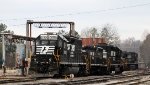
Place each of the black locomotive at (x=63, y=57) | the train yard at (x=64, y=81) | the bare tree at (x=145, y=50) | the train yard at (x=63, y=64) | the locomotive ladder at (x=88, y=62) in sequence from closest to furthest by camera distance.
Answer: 1. the train yard at (x=64, y=81)
2. the train yard at (x=63, y=64)
3. the black locomotive at (x=63, y=57)
4. the locomotive ladder at (x=88, y=62)
5. the bare tree at (x=145, y=50)

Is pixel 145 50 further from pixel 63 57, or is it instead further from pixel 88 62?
pixel 63 57

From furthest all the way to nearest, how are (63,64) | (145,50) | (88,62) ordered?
(145,50) → (88,62) → (63,64)

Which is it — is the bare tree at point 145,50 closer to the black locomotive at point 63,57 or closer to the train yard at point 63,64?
the train yard at point 63,64

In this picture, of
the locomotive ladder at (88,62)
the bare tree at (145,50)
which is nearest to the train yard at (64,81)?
the locomotive ladder at (88,62)

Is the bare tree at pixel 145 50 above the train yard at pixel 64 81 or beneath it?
above

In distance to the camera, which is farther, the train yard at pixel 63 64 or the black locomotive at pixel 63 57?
the black locomotive at pixel 63 57

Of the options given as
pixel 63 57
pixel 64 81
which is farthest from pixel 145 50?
pixel 64 81

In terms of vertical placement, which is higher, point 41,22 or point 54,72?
point 41,22

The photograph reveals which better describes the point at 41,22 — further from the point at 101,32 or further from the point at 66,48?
the point at 101,32

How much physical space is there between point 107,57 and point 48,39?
1107cm

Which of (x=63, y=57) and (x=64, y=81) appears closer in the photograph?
(x=64, y=81)

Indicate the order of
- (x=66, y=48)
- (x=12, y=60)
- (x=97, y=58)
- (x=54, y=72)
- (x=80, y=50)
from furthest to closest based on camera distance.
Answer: (x=12, y=60) → (x=97, y=58) → (x=80, y=50) → (x=66, y=48) → (x=54, y=72)

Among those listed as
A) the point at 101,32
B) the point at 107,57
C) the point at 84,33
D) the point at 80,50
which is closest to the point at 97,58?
the point at 107,57

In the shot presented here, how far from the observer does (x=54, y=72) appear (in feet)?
93.8
